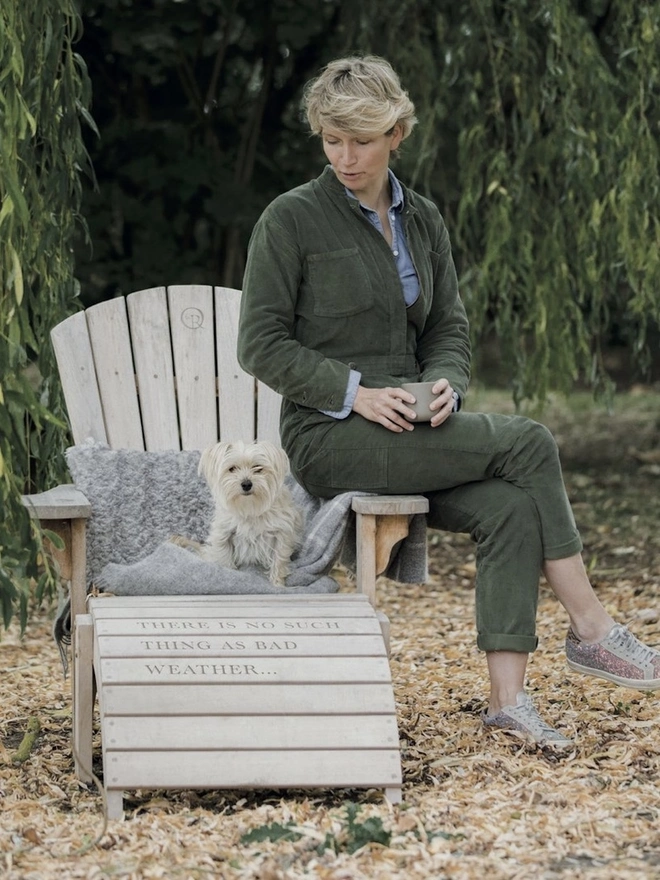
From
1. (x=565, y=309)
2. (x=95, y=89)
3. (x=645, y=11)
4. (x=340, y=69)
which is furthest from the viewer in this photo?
(x=95, y=89)

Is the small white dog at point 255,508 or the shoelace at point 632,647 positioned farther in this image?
the small white dog at point 255,508

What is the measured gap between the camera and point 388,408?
10.6ft

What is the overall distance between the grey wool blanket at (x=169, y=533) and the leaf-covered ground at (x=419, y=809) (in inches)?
16.6

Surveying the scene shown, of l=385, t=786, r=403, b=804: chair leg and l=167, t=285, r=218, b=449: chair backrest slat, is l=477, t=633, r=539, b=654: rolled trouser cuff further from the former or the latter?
l=167, t=285, r=218, b=449: chair backrest slat

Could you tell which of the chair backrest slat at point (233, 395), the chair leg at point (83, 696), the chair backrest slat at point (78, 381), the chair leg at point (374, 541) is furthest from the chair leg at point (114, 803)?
the chair backrest slat at point (233, 395)

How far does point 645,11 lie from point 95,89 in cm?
266

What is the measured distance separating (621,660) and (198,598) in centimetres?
98

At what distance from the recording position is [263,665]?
2.94 meters

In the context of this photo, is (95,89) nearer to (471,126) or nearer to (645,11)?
(471,126)

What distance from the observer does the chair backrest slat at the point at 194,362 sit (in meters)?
3.82

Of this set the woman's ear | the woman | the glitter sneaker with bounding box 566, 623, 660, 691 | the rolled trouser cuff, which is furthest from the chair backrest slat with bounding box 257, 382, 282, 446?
the glitter sneaker with bounding box 566, 623, 660, 691

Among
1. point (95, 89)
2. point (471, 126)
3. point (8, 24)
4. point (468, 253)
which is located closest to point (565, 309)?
point (468, 253)

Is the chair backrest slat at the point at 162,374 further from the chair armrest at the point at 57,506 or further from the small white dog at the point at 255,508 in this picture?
the chair armrest at the point at 57,506

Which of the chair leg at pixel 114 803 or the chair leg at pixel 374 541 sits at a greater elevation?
the chair leg at pixel 374 541
